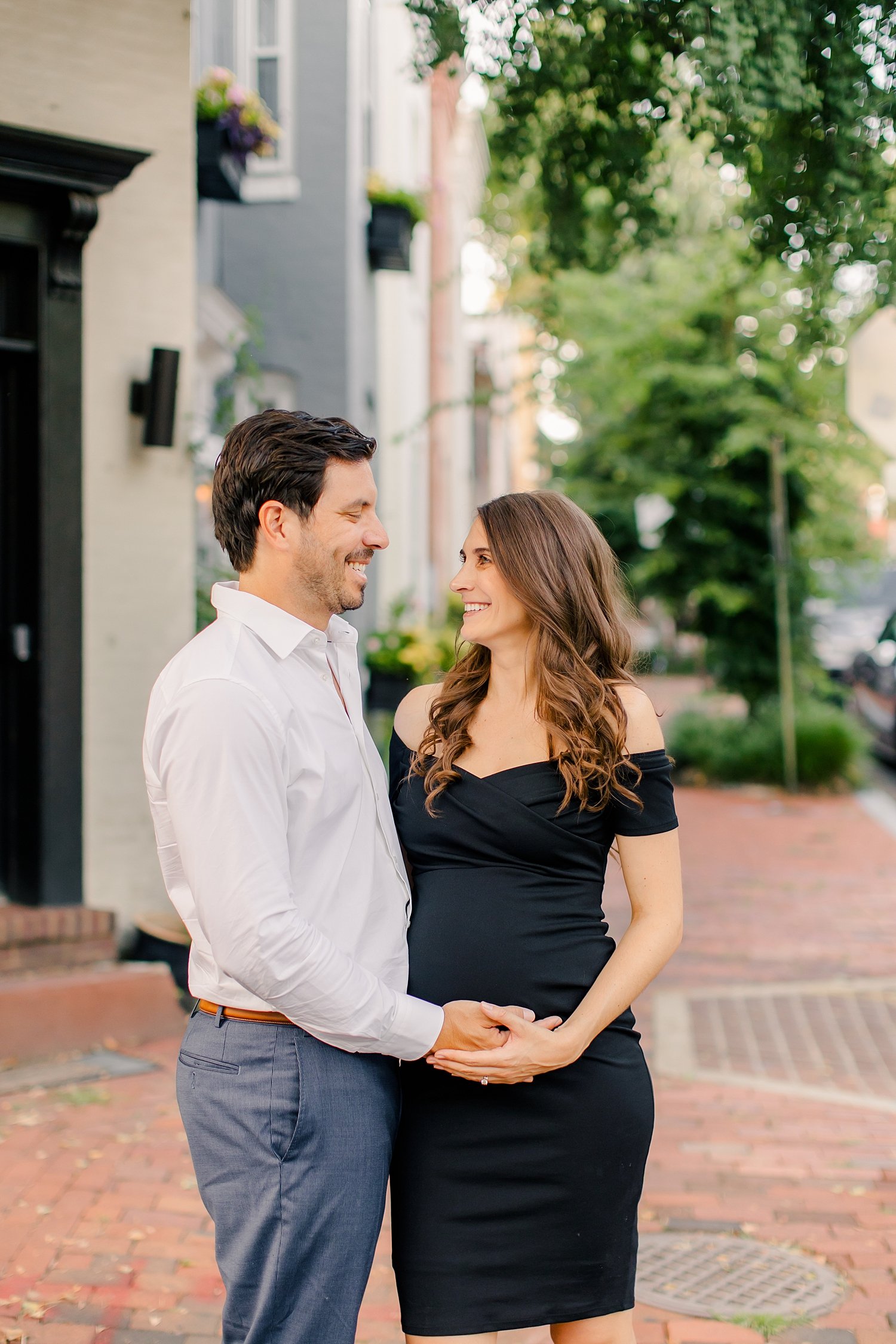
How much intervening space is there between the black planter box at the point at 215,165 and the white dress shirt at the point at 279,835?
524 centimetres

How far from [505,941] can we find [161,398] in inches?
166

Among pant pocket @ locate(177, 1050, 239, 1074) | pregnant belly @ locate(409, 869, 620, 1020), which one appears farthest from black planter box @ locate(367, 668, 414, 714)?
pant pocket @ locate(177, 1050, 239, 1074)

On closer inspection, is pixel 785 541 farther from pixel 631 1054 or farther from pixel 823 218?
pixel 631 1054

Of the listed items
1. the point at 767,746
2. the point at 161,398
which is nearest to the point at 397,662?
the point at 161,398

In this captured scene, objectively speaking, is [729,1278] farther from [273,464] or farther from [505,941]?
[273,464]

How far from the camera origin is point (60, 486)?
18.5 feet

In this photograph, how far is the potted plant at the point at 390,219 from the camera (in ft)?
33.7

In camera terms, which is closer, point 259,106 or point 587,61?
point 587,61

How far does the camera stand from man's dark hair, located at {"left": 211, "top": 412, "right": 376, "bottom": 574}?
2.02 meters

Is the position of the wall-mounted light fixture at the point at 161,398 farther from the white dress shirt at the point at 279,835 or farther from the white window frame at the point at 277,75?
the white dress shirt at the point at 279,835

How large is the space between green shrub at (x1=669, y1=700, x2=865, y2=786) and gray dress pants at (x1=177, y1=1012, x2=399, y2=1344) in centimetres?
1275

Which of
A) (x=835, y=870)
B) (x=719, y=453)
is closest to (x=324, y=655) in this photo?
(x=835, y=870)

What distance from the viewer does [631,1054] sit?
230 centimetres

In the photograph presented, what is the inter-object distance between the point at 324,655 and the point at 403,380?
1137 centimetres
